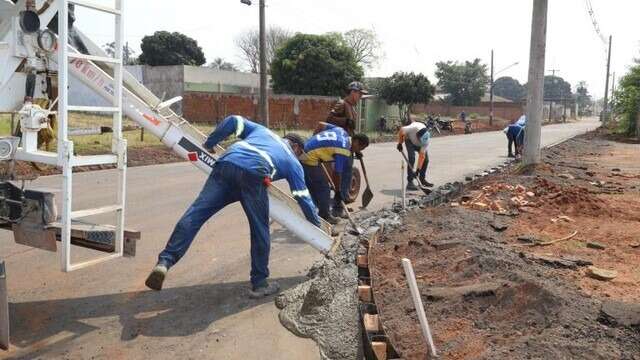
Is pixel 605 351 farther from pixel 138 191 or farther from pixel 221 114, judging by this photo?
pixel 221 114

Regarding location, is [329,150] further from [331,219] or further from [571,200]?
[571,200]

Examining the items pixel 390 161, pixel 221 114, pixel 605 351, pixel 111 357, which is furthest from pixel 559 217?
pixel 221 114

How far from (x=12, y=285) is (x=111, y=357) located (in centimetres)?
193

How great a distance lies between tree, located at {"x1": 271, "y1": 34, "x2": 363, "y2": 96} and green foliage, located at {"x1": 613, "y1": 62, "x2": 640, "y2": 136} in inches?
655

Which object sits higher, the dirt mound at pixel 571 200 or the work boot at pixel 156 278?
the work boot at pixel 156 278

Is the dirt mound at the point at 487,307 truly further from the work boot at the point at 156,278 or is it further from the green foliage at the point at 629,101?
the green foliage at the point at 629,101

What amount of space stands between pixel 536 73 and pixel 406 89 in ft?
96.3

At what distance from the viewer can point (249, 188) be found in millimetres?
5027

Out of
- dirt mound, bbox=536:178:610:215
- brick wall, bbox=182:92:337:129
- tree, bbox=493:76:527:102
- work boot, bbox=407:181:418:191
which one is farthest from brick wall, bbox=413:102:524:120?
tree, bbox=493:76:527:102

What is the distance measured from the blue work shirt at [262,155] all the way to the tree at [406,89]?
3719 cm

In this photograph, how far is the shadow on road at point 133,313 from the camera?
4.31 meters

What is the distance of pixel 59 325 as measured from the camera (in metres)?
4.48

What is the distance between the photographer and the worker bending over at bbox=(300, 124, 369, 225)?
7.77 m

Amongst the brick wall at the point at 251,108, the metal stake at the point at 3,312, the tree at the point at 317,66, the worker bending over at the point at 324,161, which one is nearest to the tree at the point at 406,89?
the tree at the point at 317,66
